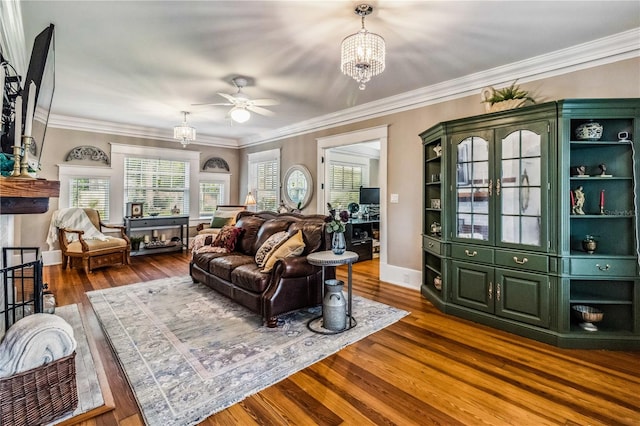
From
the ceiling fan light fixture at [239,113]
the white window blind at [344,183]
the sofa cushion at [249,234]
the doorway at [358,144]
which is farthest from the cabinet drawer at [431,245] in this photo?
the white window blind at [344,183]

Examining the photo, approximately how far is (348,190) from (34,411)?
6804 mm

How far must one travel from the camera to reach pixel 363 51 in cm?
225

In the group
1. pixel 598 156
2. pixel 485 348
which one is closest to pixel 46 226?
pixel 485 348

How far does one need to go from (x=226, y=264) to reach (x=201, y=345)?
105 cm

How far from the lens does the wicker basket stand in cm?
158

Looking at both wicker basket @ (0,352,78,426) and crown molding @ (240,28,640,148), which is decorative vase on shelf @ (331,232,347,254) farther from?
crown molding @ (240,28,640,148)

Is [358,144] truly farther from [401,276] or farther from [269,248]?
[269,248]

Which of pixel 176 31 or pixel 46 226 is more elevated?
pixel 176 31

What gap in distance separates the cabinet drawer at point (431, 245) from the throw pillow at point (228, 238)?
8.08 feet

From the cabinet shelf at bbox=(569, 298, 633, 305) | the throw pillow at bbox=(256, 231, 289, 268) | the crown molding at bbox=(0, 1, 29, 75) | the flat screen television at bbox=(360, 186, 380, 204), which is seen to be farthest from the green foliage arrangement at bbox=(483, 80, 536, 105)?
the flat screen television at bbox=(360, 186, 380, 204)

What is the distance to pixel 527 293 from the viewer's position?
280cm

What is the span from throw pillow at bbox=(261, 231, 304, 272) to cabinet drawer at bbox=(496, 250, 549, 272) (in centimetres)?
196

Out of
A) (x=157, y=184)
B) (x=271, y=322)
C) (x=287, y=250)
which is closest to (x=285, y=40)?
(x=287, y=250)

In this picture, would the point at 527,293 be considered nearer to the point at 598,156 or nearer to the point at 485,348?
the point at 485,348
